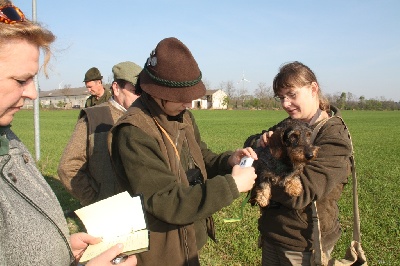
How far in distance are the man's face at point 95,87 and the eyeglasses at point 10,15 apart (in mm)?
7484

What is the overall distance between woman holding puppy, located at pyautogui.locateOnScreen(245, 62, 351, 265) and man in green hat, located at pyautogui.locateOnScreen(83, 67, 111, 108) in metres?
6.24

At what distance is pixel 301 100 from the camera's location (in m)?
3.48

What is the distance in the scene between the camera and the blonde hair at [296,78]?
11.2ft

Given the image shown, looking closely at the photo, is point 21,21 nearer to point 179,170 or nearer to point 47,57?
point 47,57

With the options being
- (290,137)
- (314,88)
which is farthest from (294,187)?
(314,88)

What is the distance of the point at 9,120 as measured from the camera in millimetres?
1910

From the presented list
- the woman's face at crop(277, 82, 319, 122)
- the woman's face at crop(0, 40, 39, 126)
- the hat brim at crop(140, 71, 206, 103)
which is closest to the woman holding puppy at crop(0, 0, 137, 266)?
the woman's face at crop(0, 40, 39, 126)

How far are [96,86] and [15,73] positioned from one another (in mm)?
7639

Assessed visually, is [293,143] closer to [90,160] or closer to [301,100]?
[301,100]

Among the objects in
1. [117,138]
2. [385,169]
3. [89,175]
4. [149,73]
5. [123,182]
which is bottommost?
[385,169]

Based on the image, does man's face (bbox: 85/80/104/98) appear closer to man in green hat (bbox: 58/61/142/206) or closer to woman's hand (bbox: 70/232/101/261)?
man in green hat (bbox: 58/61/142/206)

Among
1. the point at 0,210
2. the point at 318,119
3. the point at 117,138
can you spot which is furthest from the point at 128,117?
the point at 318,119

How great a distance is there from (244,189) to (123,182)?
2.86ft

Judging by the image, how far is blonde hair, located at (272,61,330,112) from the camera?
342 centimetres
